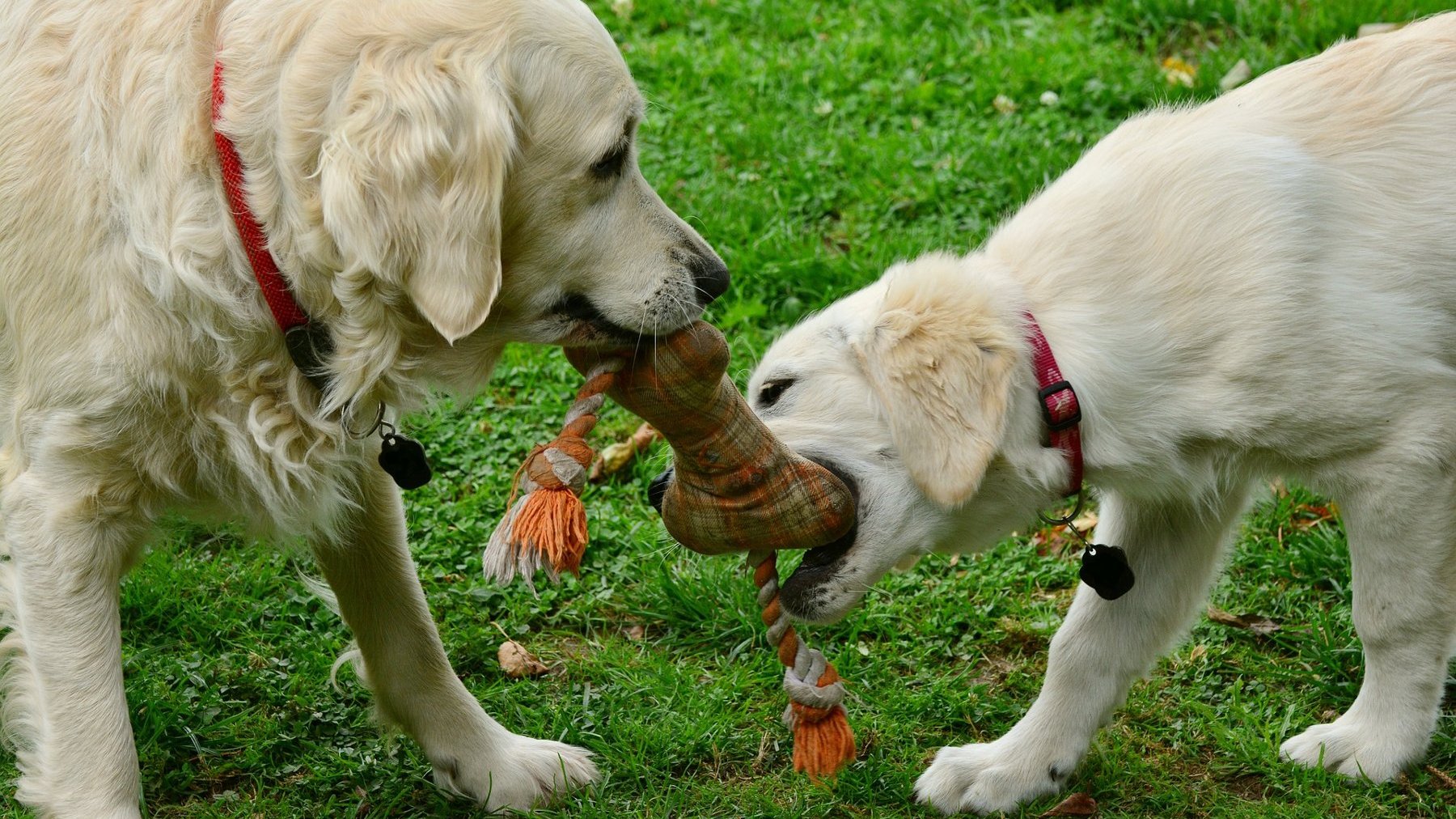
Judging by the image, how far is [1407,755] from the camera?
10.5ft

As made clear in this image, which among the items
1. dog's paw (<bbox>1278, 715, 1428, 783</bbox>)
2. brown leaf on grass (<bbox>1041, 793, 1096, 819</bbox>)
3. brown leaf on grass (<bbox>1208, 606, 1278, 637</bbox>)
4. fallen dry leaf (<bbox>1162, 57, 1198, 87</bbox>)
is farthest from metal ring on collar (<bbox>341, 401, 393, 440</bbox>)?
fallen dry leaf (<bbox>1162, 57, 1198, 87</bbox>)

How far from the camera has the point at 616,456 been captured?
177 inches

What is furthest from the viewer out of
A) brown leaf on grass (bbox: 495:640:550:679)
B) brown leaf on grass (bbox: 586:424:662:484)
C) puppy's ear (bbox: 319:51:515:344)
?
brown leaf on grass (bbox: 586:424:662:484)

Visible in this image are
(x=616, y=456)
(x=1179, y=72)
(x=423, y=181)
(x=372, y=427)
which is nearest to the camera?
(x=423, y=181)

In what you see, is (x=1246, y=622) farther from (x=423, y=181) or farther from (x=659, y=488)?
(x=423, y=181)

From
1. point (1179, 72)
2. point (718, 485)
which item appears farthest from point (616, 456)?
point (1179, 72)

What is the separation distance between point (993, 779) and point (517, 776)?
112 cm

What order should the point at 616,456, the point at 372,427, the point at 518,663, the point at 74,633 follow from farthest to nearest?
the point at 616,456
the point at 518,663
the point at 372,427
the point at 74,633

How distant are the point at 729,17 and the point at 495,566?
446 cm

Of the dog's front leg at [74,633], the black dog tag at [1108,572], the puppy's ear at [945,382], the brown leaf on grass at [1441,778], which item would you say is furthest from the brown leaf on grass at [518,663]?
the brown leaf on grass at [1441,778]

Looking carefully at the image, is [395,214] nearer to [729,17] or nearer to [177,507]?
[177,507]

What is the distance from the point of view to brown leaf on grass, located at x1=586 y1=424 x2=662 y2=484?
447 centimetres

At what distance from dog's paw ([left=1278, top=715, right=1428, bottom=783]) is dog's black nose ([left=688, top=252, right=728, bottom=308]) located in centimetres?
179

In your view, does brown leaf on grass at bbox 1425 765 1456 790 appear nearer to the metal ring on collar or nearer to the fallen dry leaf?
the metal ring on collar
